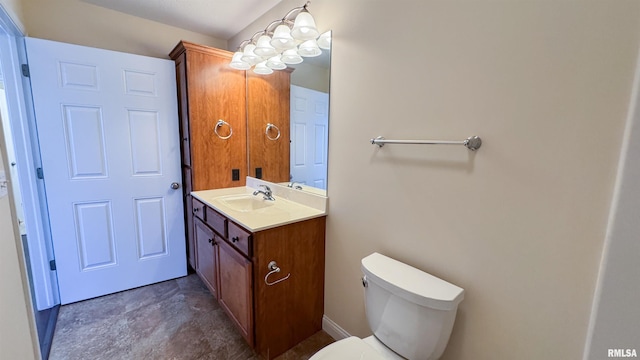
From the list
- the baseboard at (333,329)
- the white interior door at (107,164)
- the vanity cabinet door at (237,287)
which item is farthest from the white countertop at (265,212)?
the baseboard at (333,329)

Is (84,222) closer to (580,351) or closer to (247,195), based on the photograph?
(247,195)

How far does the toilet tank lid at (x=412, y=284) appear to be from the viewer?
980 millimetres

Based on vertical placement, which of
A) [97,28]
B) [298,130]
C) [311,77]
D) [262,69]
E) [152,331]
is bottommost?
[152,331]

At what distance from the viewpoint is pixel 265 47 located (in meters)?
1.80

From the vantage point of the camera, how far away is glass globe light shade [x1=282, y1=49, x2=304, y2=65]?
5.81 feet

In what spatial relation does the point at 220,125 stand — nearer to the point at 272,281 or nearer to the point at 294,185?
the point at 294,185

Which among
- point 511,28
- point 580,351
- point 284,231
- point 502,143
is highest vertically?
point 511,28

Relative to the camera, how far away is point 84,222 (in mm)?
2043

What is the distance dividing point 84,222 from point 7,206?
1134 mm

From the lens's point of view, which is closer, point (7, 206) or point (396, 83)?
point (7, 206)

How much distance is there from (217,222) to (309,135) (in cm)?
89

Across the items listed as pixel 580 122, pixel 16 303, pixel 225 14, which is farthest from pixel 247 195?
pixel 580 122

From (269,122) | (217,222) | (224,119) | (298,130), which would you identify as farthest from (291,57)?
(217,222)

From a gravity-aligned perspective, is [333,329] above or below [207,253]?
below
